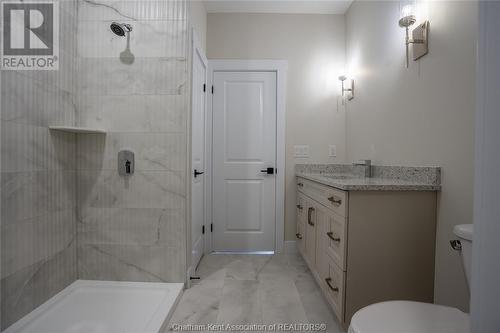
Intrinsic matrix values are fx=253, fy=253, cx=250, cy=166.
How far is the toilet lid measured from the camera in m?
0.84

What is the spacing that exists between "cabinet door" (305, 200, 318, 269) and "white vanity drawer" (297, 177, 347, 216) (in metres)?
0.10

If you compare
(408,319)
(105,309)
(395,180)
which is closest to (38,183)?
(105,309)

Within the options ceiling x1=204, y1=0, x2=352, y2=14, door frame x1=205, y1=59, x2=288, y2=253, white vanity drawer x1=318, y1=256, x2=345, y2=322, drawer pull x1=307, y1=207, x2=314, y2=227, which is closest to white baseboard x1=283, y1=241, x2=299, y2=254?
door frame x1=205, y1=59, x2=288, y2=253

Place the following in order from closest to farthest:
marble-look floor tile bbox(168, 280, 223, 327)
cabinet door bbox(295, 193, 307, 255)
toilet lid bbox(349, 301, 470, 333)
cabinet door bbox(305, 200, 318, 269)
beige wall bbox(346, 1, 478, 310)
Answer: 1. toilet lid bbox(349, 301, 470, 333)
2. beige wall bbox(346, 1, 478, 310)
3. marble-look floor tile bbox(168, 280, 223, 327)
4. cabinet door bbox(305, 200, 318, 269)
5. cabinet door bbox(295, 193, 307, 255)

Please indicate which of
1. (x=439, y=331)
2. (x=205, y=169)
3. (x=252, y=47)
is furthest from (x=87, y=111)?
(x=439, y=331)

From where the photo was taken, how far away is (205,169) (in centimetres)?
273

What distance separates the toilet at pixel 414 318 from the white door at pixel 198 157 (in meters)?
1.54

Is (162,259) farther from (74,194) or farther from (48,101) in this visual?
(48,101)

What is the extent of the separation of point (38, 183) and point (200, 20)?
6.42 feet

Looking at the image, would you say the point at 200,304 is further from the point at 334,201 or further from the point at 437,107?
the point at 437,107

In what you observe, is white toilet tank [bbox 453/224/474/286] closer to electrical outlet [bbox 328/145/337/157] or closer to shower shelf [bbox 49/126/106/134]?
electrical outlet [bbox 328/145/337/157]

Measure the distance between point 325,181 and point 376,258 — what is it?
55 cm

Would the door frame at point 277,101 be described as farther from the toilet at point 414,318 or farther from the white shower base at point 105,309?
the toilet at point 414,318

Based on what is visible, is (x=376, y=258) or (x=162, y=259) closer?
(x=376, y=258)
